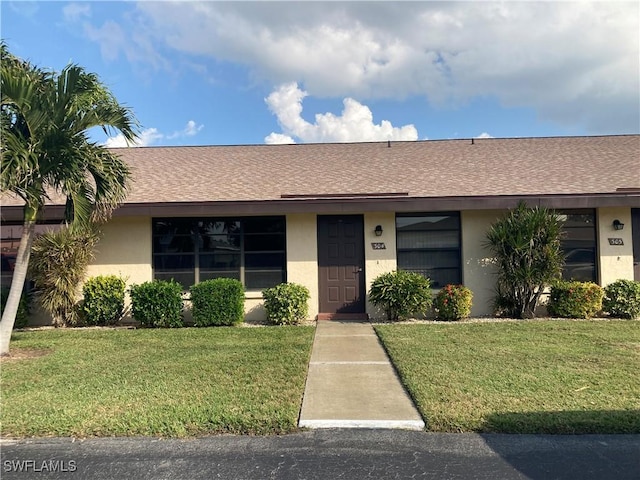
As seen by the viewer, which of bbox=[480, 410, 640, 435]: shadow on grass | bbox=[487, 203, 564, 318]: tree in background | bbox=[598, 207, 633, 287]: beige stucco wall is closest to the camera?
bbox=[480, 410, 640, 435]: shadow on grass

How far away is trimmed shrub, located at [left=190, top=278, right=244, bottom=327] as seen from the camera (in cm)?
1029

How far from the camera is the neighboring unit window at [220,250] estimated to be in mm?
11445

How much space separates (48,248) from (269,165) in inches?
255

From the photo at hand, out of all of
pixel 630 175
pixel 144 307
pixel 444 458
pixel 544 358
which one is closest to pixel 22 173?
pixel 144 307

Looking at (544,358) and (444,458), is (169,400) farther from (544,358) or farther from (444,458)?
(544,358)

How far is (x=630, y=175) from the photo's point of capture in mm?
12688

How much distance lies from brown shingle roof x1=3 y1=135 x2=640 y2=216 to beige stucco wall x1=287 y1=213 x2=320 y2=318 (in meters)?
1.03

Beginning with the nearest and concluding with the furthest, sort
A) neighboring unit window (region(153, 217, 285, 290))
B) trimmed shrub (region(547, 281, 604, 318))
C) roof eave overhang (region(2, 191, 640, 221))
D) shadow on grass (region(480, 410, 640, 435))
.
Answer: shadow on grass (region(480, 410, 640, 435)) → trimmed shrub (region(547, 281, 604, 318)) → roof eave overhang (region(2, 191, 640, 221)) → neighboring unit window (region(153, 217, 285, 290))

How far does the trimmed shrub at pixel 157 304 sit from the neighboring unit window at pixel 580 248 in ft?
30.8

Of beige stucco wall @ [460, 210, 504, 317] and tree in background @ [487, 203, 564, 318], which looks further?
beige stucco wall @ [460, 210, 504, 317]

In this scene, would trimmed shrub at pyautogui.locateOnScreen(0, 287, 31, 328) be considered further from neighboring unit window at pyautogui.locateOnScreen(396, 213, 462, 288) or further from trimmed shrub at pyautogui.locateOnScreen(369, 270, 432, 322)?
neighboring unit window at pyautogui.locateOnScreen(396, 213, 462, 288)

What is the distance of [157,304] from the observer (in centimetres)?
1016

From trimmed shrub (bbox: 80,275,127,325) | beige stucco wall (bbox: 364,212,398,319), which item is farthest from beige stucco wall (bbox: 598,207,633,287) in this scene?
trimmed shrub (bbox: 80,275,127,325)

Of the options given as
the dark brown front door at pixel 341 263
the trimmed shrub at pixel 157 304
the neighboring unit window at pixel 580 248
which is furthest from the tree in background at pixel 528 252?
the trimmed shrub at pixel 157 304
